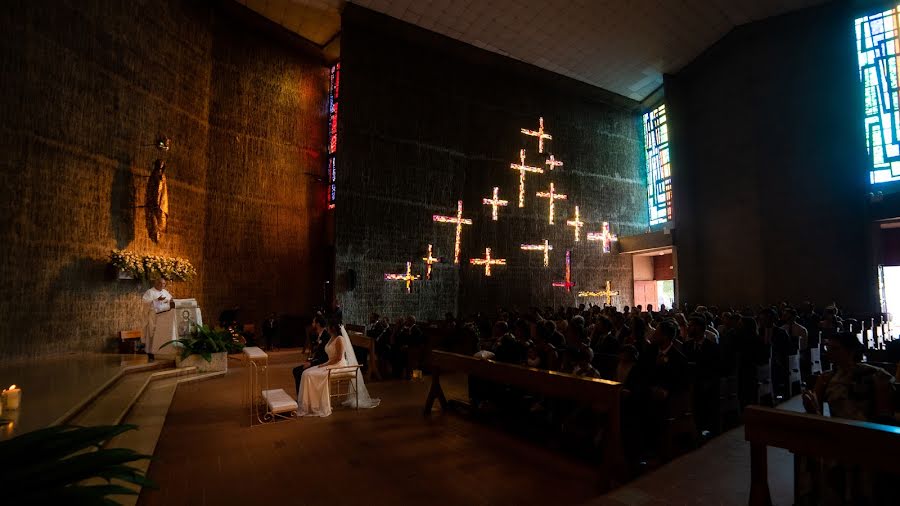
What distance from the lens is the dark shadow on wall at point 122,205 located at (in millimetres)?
8867

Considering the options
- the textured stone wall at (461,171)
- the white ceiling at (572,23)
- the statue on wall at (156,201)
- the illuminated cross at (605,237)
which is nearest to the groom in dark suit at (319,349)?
the statue on wall at (156,201)

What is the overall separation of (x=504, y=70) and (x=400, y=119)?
492cm

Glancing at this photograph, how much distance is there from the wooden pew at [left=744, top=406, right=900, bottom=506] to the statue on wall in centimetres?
1017

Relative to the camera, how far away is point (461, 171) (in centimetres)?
1473

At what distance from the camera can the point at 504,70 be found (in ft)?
53.3

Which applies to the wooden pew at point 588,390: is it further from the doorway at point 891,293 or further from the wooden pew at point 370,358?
the doorway at point 891,293

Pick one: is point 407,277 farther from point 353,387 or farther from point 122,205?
point 353,387

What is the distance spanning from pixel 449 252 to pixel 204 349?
7751mm

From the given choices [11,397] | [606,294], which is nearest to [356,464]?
[11,397]

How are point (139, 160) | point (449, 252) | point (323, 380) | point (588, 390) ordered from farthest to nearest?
point (449, 252)
point (139, 160)
point (323, 380)
point (588, 390)

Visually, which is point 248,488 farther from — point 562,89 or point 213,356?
point 562,89

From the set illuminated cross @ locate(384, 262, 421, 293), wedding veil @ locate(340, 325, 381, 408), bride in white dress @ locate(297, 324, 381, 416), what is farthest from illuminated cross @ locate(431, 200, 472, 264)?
bride in white dress @ locate(297, 324, 381, 416)

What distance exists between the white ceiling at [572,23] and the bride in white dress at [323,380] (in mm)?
10146

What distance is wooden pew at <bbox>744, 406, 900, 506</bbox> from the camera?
6.68 ft
